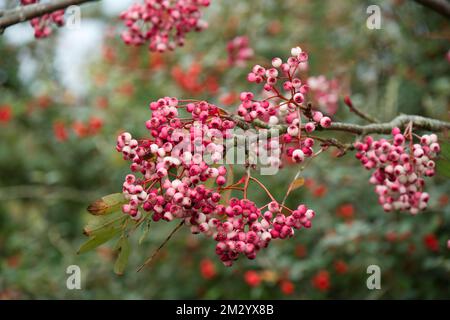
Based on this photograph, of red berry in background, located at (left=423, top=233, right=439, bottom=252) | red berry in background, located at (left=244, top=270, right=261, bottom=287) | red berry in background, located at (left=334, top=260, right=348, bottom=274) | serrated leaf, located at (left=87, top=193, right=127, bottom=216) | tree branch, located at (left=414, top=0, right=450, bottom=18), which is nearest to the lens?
serrated leaf, located at (left=87, top=193, right=127, bottom=216)

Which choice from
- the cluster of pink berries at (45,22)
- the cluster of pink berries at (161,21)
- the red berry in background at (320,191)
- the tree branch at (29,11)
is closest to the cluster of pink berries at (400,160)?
the cluster of pink berries at (161,21)

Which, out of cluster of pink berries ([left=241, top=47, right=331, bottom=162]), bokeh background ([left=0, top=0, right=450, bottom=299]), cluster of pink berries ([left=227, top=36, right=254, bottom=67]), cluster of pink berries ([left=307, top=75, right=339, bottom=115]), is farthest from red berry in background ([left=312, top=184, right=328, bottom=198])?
cluster of pink berries ([left=241, top=47, right=331, bottom=162])

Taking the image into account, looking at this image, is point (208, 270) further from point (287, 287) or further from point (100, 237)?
point (100, 237)

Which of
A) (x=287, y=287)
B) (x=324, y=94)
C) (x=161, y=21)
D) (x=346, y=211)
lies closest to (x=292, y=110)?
(x=161, y=21)

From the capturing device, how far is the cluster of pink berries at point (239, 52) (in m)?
2.54

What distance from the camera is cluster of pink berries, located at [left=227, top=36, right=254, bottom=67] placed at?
8.34ft

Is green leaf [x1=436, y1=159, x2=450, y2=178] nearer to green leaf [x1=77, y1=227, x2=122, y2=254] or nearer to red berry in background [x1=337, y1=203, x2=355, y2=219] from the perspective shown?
green leaf [x1=77, y1=227, x2=122, y2=254]

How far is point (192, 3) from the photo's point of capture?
5.32ft

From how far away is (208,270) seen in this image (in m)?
2.53

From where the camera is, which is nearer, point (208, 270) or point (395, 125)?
A: point (395, 125)

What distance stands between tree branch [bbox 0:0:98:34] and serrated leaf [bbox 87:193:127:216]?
63 centimetres

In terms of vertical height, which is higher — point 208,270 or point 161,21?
point 161,21

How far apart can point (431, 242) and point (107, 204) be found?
1.55 meters
